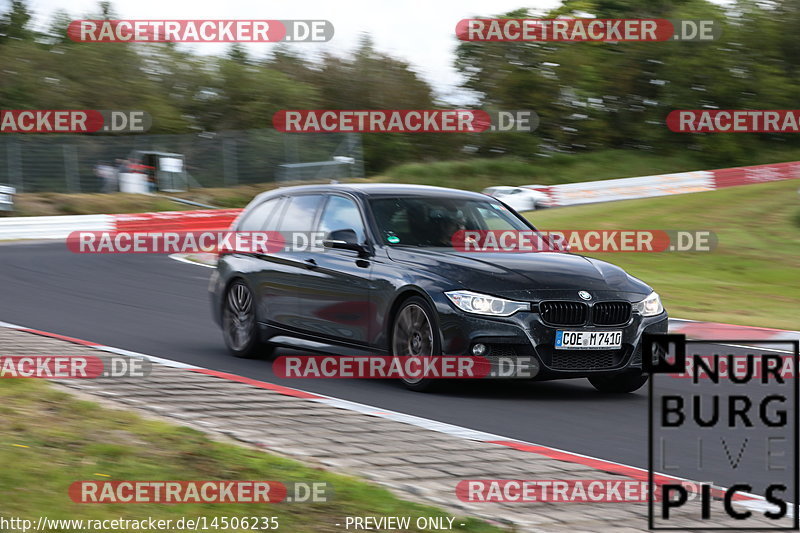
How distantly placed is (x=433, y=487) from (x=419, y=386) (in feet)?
10.8

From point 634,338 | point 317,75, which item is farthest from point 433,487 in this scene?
point 317,75

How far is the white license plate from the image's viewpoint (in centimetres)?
864

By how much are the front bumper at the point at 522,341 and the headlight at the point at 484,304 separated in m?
0.04

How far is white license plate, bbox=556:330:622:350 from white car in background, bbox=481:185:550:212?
97.6 ft

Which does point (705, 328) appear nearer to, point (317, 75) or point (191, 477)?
point (191, 477)

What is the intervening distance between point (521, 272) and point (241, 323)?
3.24 meters

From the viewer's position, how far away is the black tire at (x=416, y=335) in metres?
8.83

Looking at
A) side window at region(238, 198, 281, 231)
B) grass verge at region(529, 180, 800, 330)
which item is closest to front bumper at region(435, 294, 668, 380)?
side window at region(238, 198, 281, 231)

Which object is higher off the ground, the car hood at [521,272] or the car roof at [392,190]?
the car roof at [392,190]

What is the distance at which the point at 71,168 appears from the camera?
39.1 meters

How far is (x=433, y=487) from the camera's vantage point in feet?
18.5

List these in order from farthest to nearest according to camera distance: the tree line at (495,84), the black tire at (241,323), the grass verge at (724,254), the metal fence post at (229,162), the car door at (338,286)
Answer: the tree line at (495,84)
the metal fence post at (229,162)
the grass verge at (724,254)
the black tire at (241,323)
the car door at (338,286)

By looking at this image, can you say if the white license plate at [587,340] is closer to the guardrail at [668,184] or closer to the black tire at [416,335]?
the black tire at [416,335]

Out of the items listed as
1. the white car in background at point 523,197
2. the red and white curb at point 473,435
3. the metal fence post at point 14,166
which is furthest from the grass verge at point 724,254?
the metal fence post at point 14,166
